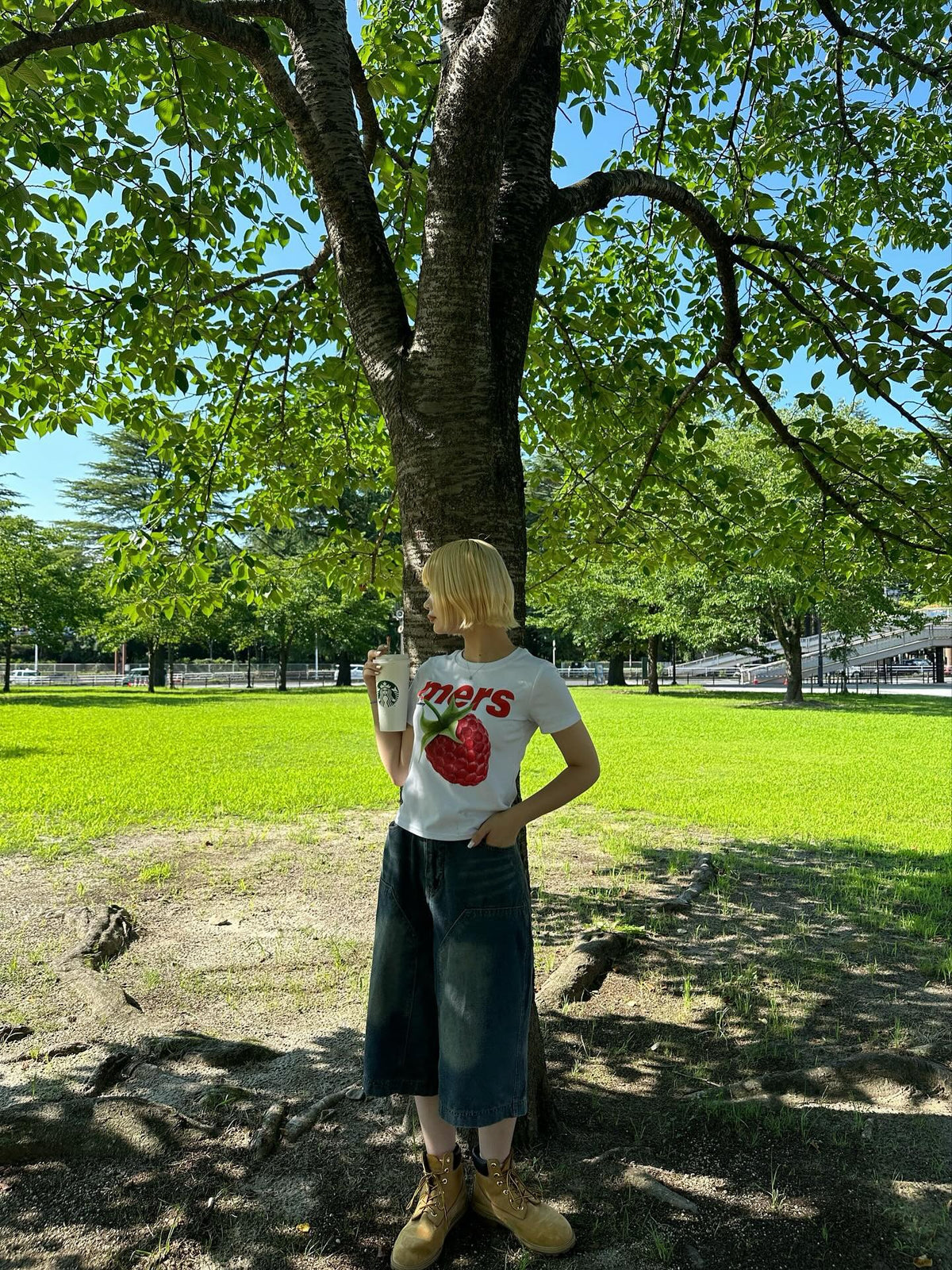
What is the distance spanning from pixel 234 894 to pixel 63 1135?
11.0 ft

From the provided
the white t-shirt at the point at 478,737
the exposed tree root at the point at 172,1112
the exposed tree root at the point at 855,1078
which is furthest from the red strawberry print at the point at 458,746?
the exposed tree root at the point at 855,1078

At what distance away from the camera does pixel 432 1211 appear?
7.78ft

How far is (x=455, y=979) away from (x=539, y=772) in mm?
10432

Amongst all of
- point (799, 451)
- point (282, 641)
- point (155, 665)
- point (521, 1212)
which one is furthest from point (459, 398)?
point (155, 665)

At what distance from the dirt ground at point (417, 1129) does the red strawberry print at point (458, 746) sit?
4.50 feet

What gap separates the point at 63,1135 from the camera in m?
2.79

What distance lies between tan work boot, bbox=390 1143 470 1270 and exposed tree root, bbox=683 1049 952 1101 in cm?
119

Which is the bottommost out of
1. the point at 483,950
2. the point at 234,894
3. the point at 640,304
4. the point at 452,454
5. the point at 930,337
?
the point at 234,894

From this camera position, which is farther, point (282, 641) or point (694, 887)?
point (282, 641)

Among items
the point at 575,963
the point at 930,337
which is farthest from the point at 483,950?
the point at 930,337

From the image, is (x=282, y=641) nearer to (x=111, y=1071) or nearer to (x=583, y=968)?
(x=583, y=968)

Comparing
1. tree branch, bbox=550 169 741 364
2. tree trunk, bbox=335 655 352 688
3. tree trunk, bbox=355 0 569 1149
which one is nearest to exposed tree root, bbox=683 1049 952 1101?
tree trunk, bbox=355 0 569 1149

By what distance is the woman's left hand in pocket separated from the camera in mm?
2236

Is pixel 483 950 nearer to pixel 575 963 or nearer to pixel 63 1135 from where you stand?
pixel 63 1135
